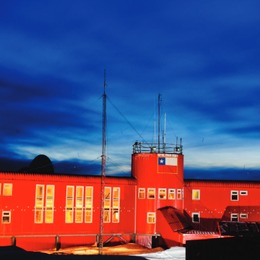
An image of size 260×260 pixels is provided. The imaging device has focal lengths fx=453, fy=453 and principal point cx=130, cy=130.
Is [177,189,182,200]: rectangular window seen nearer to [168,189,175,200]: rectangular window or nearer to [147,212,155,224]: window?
[168,189,175,200]: rectangular window

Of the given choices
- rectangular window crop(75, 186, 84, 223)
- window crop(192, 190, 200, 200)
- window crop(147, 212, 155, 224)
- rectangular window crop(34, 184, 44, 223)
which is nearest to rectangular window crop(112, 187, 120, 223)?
window crop(147, 212, 155, 224)

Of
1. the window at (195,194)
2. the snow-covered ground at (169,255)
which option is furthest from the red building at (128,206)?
the snow-covered ground at (169,255)

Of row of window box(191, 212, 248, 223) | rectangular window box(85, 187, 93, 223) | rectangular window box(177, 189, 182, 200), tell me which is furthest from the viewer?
row of window box(191, 212, 248, 223)

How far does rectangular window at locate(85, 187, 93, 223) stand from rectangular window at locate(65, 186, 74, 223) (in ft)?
4.95

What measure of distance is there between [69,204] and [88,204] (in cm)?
200

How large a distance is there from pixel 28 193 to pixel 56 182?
2.94m

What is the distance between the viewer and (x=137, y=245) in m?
44.8

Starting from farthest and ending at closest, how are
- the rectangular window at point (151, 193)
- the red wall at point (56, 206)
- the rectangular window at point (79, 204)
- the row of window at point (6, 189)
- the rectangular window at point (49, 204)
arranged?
the rectangular window at point (151, 193) → the rectangular window at point (79, 204) → the rectangular window at point (49, 204) → the red wall at point (56, 206) → the row of window at point (6, 189)

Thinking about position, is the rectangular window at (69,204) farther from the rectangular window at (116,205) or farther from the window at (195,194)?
the window at (195,194)

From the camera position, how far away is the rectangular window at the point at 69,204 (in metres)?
44.8

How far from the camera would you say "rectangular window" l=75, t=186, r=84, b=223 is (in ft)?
148

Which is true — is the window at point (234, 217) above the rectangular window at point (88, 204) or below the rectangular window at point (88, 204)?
below

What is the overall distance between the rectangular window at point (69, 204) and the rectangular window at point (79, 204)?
523 mm

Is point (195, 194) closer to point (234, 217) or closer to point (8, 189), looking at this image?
point (234, 217)
